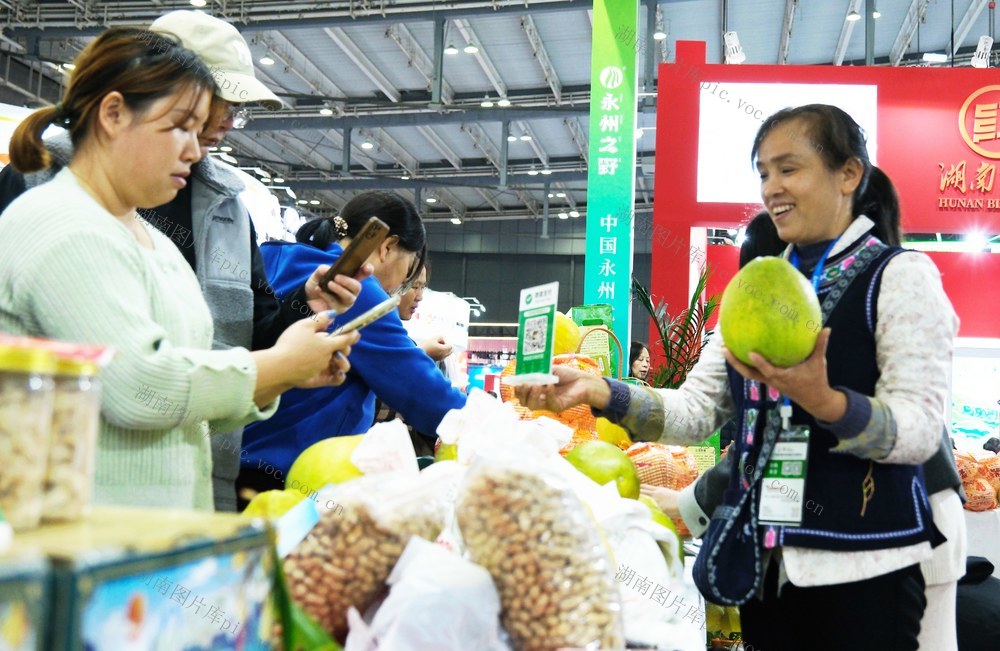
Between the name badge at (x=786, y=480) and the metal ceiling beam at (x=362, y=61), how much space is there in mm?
11534

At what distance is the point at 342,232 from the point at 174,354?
1.38 m

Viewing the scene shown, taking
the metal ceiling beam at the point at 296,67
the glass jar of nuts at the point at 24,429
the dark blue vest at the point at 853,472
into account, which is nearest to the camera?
the glass jar of nuts at the point at 24,429

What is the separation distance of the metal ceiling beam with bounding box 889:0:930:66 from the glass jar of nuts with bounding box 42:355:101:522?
477 inches

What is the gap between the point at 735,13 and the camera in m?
11.2

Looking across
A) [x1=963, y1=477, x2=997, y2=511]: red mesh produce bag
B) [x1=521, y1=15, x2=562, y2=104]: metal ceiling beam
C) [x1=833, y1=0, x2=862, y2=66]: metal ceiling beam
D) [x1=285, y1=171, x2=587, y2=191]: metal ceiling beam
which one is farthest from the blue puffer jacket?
[x1=285, y1=171, x2=587, y2=191]: metal ceiling beam

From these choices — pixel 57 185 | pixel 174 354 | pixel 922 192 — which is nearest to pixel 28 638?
pixel 174 354

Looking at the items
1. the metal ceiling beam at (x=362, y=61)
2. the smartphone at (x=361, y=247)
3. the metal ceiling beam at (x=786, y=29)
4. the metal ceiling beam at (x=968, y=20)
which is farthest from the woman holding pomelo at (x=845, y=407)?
the metal ceiling beam at (x=362, y=61)

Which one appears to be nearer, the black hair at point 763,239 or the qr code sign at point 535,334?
the qr code sign at point 535,334

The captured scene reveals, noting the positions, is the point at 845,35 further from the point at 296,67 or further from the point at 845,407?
the point at 845,407

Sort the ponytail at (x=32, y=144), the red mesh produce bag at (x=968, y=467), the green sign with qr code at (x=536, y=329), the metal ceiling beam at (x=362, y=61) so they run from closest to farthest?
the green sign with qr code at (x=536, y=329)
the ponytail at (x=32, y=144)
the red mesh produce bag at (x=968, y=467)
the metal ceiling beam at (x=362, y=61)

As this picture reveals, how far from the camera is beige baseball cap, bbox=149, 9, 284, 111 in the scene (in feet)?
5.74

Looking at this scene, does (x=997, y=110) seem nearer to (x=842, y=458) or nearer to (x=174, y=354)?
(x=842, y=458)

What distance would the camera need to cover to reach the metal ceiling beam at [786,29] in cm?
1091

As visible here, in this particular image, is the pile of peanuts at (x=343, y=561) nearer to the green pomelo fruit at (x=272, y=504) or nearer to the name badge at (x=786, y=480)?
the green pomelo fruit at (x=272, y=504)
